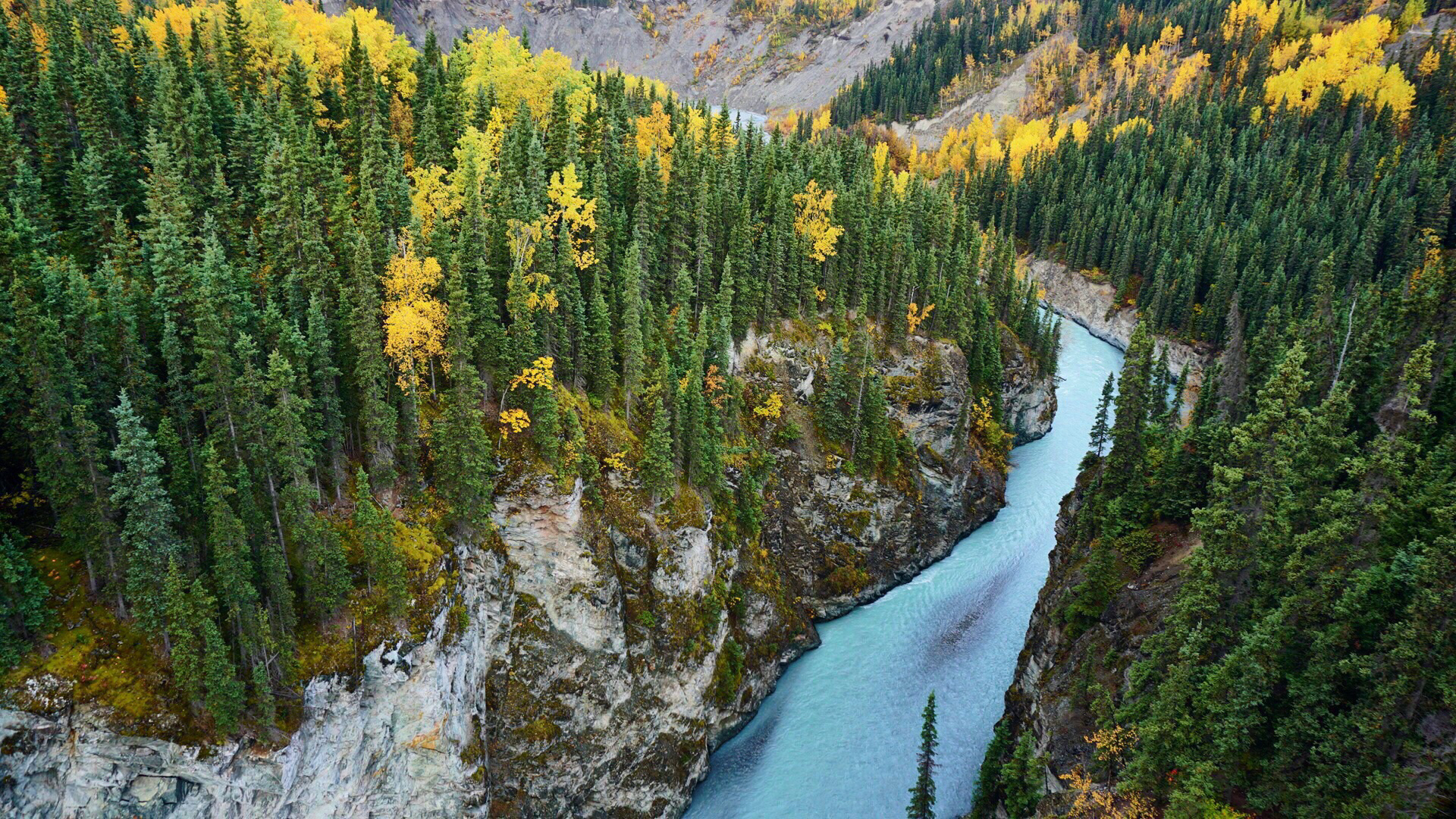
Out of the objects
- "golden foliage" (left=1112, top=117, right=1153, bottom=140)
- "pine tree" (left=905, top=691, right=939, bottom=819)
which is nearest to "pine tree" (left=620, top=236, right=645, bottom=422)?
"pine tree" (left=905, top=691, right=939, bottom=819)

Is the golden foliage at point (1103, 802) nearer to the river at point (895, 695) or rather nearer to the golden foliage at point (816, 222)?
the river at point (895, 695)

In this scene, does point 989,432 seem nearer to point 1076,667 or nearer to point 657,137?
point 1076,667

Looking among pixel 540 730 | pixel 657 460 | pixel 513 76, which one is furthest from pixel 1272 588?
pixel 513 76

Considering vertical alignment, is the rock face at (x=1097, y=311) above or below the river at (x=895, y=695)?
above

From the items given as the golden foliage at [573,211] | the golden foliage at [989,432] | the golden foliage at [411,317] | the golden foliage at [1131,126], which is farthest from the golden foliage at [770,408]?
the golden foliage at [1131,126]

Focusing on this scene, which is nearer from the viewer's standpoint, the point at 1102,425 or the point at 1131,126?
the point at 1102,425
